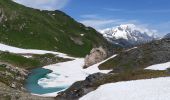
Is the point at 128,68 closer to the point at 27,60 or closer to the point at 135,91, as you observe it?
the point at 135,91

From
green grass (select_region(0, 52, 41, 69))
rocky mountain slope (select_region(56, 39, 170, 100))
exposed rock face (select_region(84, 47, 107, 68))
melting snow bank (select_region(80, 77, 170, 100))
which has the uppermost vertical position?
green grass (select_region(0, 52, 41, 69))

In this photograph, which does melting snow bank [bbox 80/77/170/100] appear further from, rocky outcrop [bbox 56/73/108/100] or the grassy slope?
the grassy slope

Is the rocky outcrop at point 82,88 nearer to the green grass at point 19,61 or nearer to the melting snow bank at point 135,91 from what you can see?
the melting snow bank at point 135,91

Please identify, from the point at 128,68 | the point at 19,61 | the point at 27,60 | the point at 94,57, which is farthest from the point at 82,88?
the point at 27,60

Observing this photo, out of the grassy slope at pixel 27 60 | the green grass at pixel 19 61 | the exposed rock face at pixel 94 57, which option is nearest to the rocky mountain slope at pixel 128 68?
the exposed rock face at pixel 94 57

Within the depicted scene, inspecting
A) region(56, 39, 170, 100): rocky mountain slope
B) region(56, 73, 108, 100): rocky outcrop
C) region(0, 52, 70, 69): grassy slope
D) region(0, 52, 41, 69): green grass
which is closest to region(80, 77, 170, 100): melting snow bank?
region(56, 73, 108, 100): rocky outcrop

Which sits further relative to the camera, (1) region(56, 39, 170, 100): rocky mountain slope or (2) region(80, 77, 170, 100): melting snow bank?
(1) region(56, 39, 170, 100): rocky mountain slope

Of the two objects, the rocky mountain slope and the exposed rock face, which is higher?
the exposed rock face

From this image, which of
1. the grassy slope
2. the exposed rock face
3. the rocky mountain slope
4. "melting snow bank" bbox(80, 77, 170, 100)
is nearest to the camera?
"melting snow bank" bbox(80, 77, 170, 100)

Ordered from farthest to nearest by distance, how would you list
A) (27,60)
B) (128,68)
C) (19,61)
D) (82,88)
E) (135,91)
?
(27,60) < (19,61) < (128,68) < (82,88) < (135,91)

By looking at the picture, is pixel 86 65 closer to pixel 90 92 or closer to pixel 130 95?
pixel 90 92
